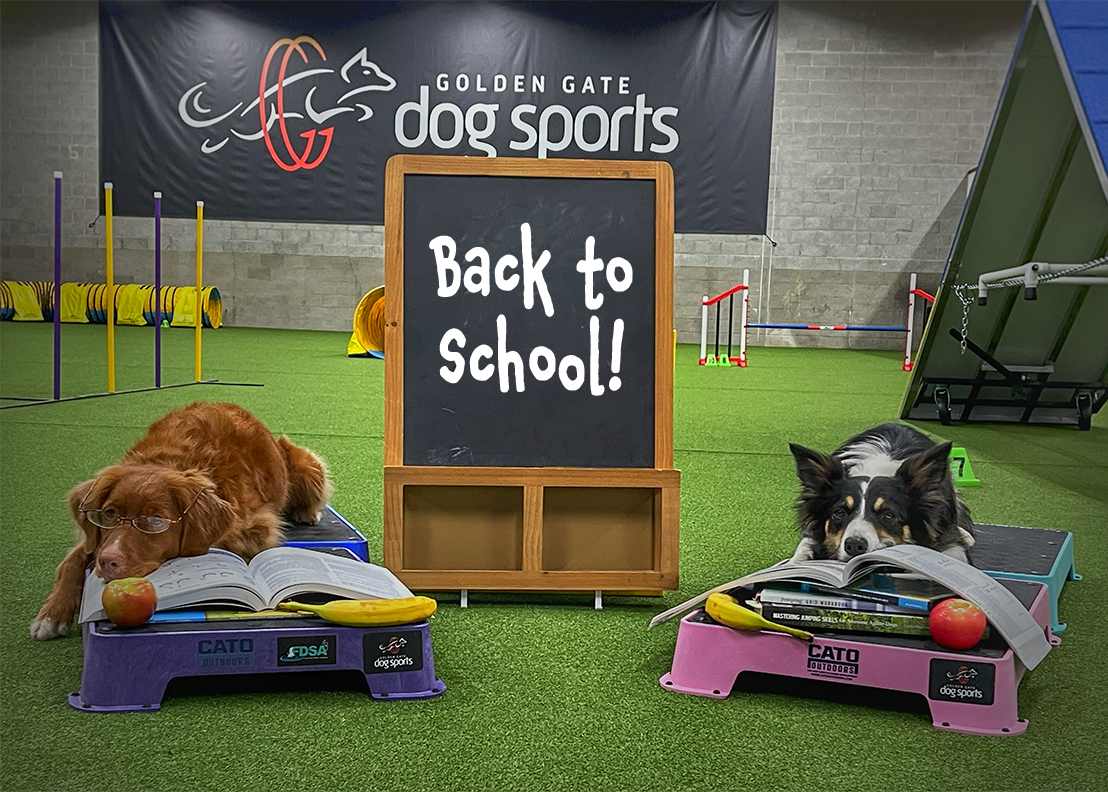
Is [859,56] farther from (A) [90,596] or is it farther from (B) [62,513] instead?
(A) [90,596]

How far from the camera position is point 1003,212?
16.1ft

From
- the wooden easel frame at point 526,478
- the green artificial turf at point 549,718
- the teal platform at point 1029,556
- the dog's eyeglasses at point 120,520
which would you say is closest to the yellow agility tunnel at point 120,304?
the green artificial turf at point 549,718

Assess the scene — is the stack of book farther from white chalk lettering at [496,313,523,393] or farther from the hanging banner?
the hanging banner

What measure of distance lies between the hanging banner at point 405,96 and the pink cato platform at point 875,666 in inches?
463

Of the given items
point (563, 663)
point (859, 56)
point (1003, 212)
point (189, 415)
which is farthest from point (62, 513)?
point (859, 56)

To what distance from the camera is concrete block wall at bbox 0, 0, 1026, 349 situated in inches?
527

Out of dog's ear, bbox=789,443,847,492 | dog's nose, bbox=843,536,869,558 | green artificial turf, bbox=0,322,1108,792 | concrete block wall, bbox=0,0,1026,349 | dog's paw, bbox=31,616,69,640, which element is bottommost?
green artificial turf, bbox=0,322,1108,792

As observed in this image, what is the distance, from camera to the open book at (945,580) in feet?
6.14

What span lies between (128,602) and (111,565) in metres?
0.20

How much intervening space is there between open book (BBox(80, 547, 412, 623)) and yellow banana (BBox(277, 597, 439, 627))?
0.18 ft

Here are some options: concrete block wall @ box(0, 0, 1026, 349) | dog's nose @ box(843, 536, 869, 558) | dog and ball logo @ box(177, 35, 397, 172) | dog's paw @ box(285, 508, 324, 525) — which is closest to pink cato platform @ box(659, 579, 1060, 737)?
dog's nose @ box(843, 536, 869, 558)

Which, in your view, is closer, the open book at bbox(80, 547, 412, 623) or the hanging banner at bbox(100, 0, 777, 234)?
the open book at bbox(80, 547, 412, 623)

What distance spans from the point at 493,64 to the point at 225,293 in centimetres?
495

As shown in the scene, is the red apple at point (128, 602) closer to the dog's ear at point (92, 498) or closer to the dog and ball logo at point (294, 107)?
the dog's ear at point (92, 498)
